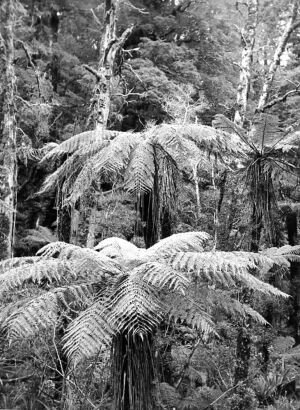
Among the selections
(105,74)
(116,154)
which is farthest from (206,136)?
(105,74)

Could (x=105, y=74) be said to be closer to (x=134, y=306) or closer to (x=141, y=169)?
(x=141, y=169)

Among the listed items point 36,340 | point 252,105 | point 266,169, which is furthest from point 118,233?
point 252,105

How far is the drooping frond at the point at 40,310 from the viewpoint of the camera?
8.39 feet

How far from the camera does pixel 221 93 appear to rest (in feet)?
40.7

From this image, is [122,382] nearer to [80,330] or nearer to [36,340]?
[80,330]

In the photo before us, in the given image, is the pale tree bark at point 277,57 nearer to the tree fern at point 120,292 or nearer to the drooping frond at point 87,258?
the tree fern at point 120,292

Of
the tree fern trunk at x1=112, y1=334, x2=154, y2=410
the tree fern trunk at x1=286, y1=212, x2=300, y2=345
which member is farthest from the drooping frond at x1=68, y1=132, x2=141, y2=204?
the tree fern trunk at x1=286, y1=212, x2=300, y2=345

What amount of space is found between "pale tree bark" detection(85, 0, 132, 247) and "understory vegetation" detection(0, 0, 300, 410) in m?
0.02

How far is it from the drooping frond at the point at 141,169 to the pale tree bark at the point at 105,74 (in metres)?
1.95

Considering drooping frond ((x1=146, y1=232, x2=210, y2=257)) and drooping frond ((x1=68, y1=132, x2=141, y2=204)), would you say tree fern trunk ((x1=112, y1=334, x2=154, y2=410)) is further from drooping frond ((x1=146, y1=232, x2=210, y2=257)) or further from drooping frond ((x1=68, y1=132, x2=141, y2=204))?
drooping frond ((x1=68, y1=132, x2=141, y2=204))

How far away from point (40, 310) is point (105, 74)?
13.1 ft

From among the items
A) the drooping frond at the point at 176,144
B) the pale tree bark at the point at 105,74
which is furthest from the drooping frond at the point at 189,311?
the pale tree bark at the point at 105,74

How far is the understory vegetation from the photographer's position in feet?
8.91

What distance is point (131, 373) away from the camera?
8.69ft
